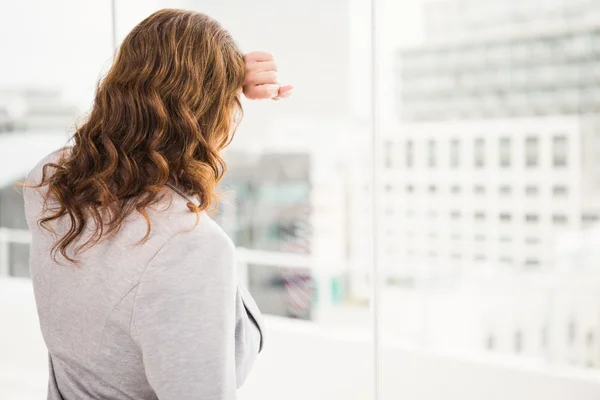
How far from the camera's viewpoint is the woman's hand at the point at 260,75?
0.76m

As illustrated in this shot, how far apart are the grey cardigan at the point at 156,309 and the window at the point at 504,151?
646 inches

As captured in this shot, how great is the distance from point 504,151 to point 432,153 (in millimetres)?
2261

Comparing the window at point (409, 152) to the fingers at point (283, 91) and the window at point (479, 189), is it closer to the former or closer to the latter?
the window at point (479, 189)

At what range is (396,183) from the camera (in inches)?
754

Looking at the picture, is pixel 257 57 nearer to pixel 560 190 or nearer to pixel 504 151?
pixel 560 190

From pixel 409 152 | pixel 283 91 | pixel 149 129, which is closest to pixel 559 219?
pixel 409 152

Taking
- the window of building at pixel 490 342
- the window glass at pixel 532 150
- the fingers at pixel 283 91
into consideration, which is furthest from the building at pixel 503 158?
the fingers at pixel 283 91

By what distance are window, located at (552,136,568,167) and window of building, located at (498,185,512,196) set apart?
2.30m

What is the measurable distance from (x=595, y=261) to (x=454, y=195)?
492 cm

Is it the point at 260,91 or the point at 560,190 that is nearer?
the point at 260,91

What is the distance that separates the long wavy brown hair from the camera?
65cm

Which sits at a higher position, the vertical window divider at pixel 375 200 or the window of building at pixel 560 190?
the vertical window divider at pixel 375 200

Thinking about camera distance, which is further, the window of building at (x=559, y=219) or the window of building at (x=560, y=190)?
the window of building at (x=559, y=219)

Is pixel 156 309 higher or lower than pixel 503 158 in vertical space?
higher
